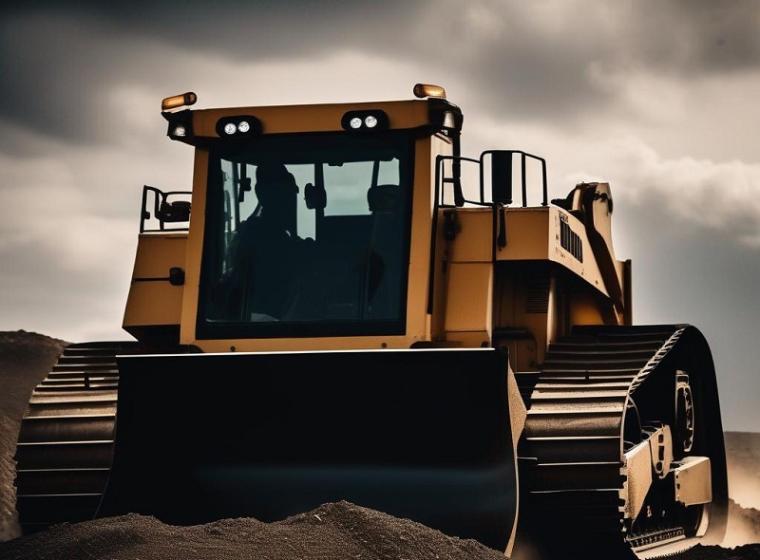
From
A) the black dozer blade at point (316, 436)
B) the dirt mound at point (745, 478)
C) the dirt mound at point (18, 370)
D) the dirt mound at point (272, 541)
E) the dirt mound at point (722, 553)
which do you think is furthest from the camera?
the dirt mound at point (18, 370)

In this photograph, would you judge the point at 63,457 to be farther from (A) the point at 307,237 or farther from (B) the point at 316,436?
(A) the point at 307,237

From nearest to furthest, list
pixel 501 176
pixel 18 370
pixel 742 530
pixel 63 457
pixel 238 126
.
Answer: pixel 501 176, pixel 63 457, pixel 238 126, pixel 742 530, pixel 18 370

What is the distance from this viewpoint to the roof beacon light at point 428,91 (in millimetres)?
9477

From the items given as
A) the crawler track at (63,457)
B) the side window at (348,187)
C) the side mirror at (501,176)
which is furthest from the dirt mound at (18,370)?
the side mirror at (501,176)

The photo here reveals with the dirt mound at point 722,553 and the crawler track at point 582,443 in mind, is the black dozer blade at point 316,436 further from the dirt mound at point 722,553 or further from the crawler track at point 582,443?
the dirt mound at point 722,553

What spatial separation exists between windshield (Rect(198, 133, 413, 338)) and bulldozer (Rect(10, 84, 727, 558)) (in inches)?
0.5

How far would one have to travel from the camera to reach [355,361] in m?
8.72

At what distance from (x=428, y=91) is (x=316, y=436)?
236 centimetres

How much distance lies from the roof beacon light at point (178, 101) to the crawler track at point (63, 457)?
1983 millimetres

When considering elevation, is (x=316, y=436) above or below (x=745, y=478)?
above

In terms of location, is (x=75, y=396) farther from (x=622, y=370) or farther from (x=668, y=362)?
(x=668, y=362)

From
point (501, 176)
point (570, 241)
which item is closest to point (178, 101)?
point (501, 176)

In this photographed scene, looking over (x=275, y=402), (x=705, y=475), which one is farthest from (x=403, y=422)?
(x=705, y=475)

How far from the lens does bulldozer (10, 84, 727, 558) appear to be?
341 inches
